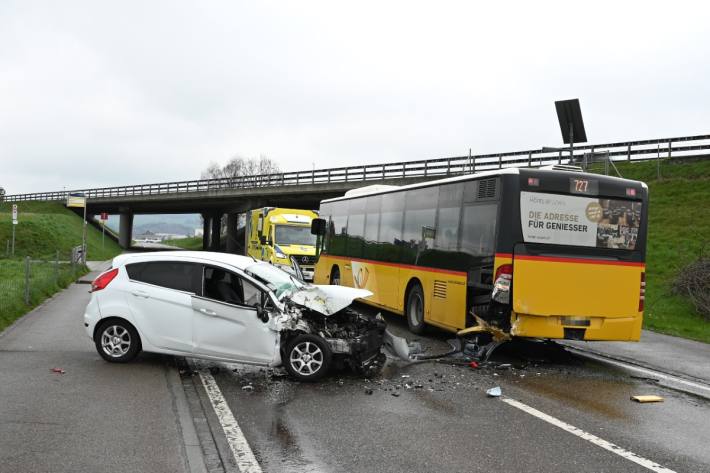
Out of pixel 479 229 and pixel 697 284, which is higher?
pixel 479 229

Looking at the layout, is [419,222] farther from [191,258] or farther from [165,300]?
[165,300]

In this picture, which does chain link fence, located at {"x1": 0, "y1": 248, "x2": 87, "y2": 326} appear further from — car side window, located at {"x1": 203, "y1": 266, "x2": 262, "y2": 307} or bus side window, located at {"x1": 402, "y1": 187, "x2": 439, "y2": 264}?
bus side window, located at {"x1": 402, "y1": 187, "x2": 439, "y2": 264}

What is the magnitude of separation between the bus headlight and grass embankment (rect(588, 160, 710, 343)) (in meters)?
5.68

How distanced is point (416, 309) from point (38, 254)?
34.0m

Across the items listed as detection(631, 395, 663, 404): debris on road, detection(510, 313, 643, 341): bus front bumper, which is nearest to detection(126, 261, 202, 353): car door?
detection(510, 313, 643, 341): bus front bumper

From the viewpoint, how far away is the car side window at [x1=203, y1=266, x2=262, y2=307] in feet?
27.7

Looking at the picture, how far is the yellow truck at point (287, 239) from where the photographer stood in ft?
82.3

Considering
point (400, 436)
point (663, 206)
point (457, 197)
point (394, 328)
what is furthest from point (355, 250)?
point (663, 206)

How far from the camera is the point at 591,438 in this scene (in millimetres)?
6043

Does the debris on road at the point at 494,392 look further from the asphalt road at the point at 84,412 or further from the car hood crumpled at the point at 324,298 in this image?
the asphalt road at the point at 84,412

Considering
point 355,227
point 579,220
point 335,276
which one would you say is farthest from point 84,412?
point 335,276

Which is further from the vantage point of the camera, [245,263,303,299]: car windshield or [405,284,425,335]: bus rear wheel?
[405,284,425,335]: bus rear wheel

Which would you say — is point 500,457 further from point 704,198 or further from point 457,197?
point 704,198

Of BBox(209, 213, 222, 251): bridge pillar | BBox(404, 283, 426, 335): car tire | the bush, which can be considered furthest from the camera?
BBox(209, 213, 222, 251): bridge pillar
